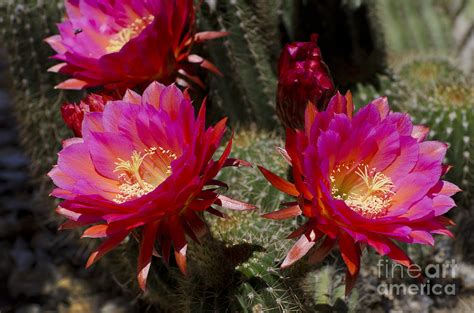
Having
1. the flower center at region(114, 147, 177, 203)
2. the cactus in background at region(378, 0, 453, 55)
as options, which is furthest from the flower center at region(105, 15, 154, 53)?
the cactus in background at region(378, 0, 453, 55)

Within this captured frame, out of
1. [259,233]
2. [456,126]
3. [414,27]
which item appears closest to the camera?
[259,233]

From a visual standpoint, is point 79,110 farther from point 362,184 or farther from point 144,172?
point 362,184

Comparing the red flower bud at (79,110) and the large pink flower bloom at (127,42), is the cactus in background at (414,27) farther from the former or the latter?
the red flower bud at (79,110)

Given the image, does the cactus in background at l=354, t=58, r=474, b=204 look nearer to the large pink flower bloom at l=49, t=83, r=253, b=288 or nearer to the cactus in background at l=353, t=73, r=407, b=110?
the cactus in background at l=353, t=73, r=407, b=110

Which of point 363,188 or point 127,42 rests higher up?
point 127,42

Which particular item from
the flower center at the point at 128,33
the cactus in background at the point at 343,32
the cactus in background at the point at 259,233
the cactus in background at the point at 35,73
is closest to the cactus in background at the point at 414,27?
the cactus in background at the point at 343,32

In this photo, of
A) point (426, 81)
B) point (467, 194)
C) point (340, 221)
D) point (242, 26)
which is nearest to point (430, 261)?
point (467, 194)

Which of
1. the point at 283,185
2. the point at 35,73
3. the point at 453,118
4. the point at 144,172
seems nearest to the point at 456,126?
the point at 453,118

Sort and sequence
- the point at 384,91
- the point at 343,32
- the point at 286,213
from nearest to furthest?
the point at 286,213 → the point at 384,91 → the point at 343,32
